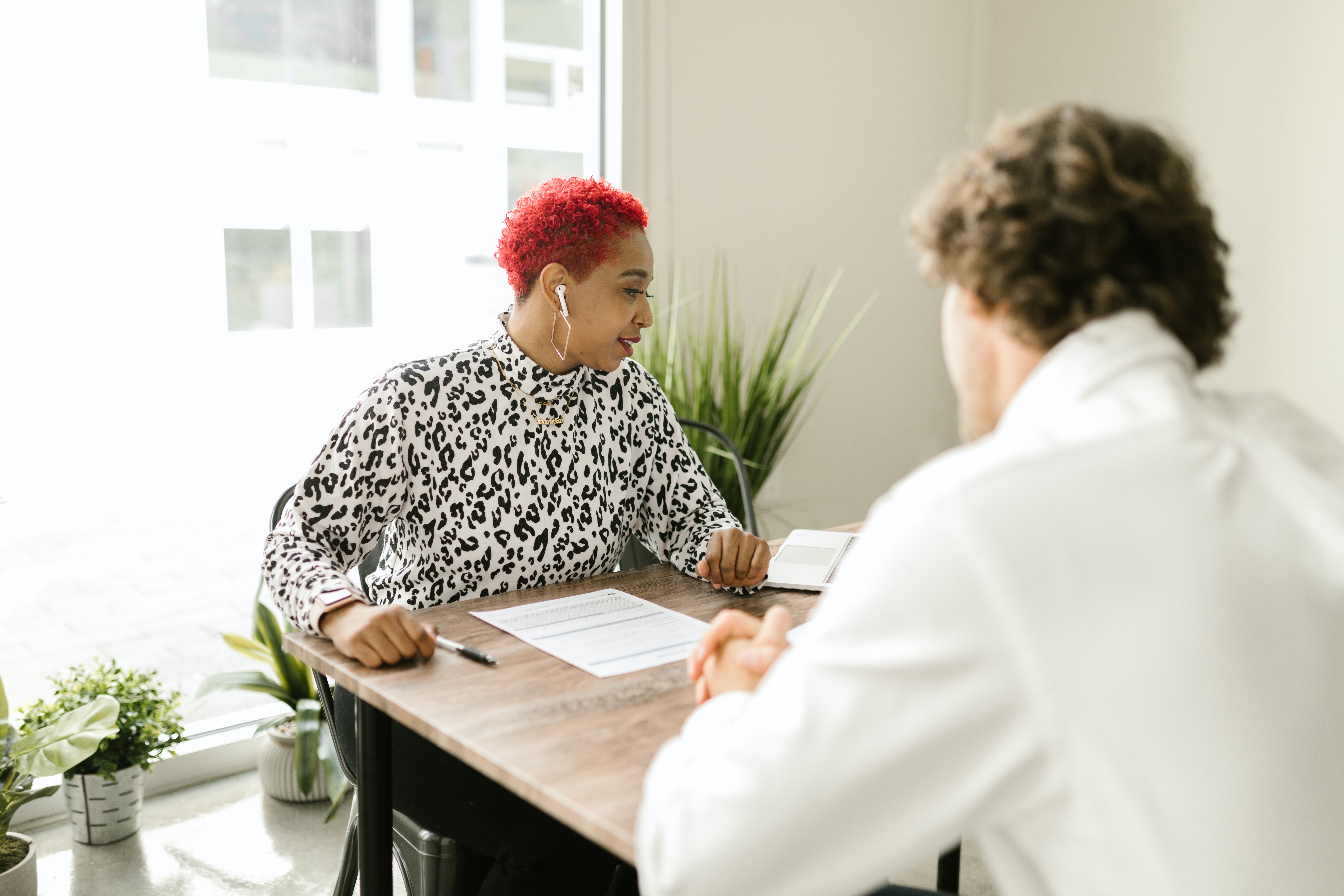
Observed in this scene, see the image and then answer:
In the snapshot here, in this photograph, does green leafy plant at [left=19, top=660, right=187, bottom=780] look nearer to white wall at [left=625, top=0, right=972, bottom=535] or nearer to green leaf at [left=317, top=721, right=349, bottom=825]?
green leaf at [left=317, top=721, right=349, bottom=825]

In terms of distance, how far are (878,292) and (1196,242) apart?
312cm

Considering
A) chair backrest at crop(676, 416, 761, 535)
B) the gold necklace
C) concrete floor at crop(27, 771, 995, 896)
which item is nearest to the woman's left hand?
the gold necklace

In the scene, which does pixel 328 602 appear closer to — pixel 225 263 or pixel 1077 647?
pixel 1077 647

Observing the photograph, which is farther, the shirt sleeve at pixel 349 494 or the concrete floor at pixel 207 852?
the concrete floor at pixel 207 852

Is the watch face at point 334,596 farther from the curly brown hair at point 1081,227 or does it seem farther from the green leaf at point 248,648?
the green leaf at point 248,648

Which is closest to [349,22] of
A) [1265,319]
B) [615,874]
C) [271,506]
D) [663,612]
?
[271,506]

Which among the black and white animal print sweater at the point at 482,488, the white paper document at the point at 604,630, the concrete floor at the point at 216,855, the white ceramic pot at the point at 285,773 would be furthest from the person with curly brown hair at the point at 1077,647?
the white ceramic pot at the point at 285,773

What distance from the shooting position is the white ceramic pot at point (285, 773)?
2625 millimetres

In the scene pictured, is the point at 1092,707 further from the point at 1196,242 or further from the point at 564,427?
the point at 564,427

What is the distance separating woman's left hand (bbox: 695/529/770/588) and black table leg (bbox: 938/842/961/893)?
2.05 feet

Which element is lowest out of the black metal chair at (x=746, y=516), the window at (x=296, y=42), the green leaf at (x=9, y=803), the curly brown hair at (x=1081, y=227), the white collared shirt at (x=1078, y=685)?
the green leaf at (x=9, y=803)

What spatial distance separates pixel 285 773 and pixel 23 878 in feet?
1.96

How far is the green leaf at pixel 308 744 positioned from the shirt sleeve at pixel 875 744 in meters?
1.98

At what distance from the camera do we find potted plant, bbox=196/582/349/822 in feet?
8.41
